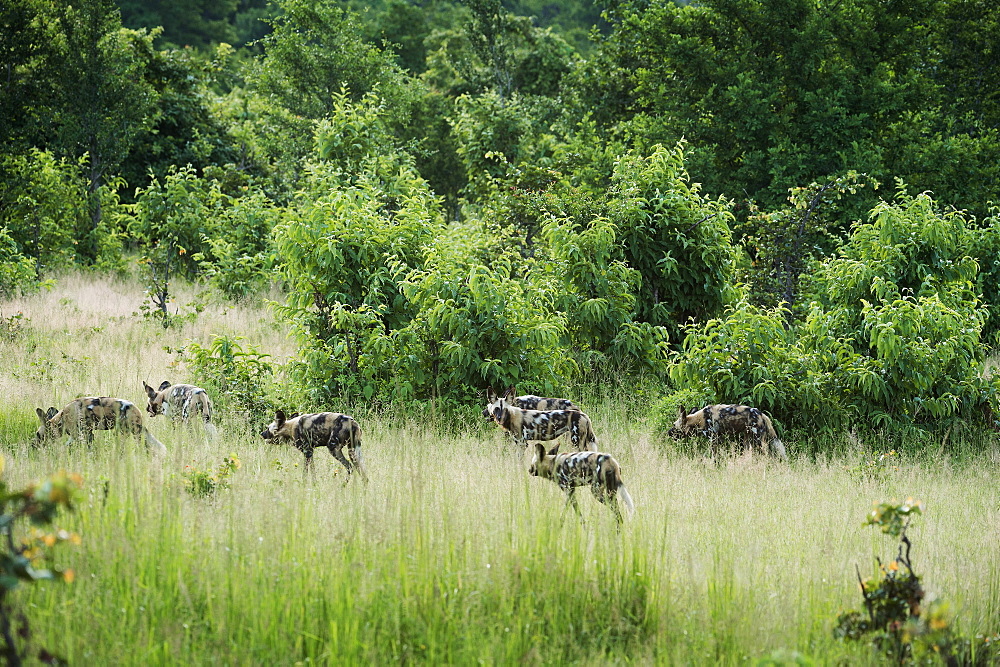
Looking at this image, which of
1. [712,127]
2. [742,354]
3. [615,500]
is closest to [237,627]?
[615,500]

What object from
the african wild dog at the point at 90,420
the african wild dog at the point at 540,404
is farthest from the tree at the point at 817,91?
the african wild dog at the point at 90,420

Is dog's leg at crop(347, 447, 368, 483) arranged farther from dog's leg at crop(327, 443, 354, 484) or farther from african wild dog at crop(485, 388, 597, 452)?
african wild dog at crop(485, 388, 597, 452)

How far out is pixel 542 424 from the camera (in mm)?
8930

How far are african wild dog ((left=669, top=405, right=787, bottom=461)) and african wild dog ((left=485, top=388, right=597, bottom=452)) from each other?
125 centimetres

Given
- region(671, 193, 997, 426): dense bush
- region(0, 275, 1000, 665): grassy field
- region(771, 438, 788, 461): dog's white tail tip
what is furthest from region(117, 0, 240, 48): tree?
region(0, 275, 1000, 665): grassy field

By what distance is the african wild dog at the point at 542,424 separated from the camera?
8.90m

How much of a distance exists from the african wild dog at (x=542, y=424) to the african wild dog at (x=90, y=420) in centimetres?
321

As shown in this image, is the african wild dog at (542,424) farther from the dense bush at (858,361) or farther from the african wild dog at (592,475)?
the african wild dog at (592,475)

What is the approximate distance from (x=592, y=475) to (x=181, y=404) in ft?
15.6

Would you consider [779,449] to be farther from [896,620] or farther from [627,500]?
[896,620]

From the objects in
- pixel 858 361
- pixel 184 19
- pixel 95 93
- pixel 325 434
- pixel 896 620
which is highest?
pixel 184 19

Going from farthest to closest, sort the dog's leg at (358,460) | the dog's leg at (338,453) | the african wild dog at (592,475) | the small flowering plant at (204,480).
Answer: the dog's leg at (338,453) → the dog's leg at (358,460) → the african wild dog at (592,475) → the small flowering plant at (204,480)

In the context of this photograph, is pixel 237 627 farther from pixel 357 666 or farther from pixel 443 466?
pixel 443 466

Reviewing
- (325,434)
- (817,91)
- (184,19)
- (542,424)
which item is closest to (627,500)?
(542,424)
